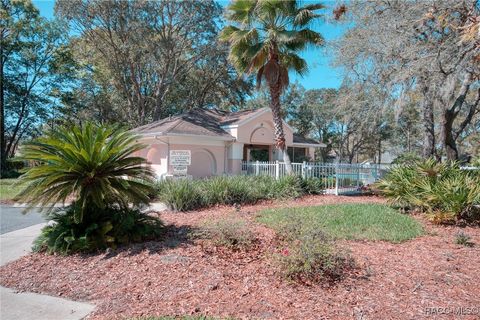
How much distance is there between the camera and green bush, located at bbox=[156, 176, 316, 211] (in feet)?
34.6

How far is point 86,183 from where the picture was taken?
20.2 feet

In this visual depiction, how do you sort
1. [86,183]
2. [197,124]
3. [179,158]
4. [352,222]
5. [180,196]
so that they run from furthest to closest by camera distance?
1. [197,124]
2. [179,158]
3. [180,196]
4. [352,222]
5. [86,183]

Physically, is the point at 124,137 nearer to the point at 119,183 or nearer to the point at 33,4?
the point at 119,183

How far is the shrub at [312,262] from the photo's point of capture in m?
4.68

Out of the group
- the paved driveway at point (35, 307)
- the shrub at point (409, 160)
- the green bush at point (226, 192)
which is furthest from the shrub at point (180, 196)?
the shrub at point (409, 160)

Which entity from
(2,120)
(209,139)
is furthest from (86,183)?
(2,120)

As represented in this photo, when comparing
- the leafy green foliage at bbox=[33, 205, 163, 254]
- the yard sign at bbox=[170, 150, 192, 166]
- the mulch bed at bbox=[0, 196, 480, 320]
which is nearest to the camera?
the mulch bed at bbox=[0, 196, 480, 320]

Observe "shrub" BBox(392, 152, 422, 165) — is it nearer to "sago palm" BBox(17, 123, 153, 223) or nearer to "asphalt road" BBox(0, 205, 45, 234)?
"sago palm" BBox(17, 123, 153, 223)

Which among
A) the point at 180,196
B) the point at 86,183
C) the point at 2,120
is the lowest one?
the point at 180,196

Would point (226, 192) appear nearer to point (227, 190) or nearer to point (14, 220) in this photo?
point (227, 190)

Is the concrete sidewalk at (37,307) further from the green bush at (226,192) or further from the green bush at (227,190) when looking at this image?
the green bush at (226,192)

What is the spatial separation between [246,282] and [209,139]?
15.1 m

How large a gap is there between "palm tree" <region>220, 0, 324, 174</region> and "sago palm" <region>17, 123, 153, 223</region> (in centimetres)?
992

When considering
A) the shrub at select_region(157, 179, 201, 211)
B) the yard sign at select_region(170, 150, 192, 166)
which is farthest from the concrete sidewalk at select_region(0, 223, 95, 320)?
the yard sign at select_region(170, 150, 192, 166)
